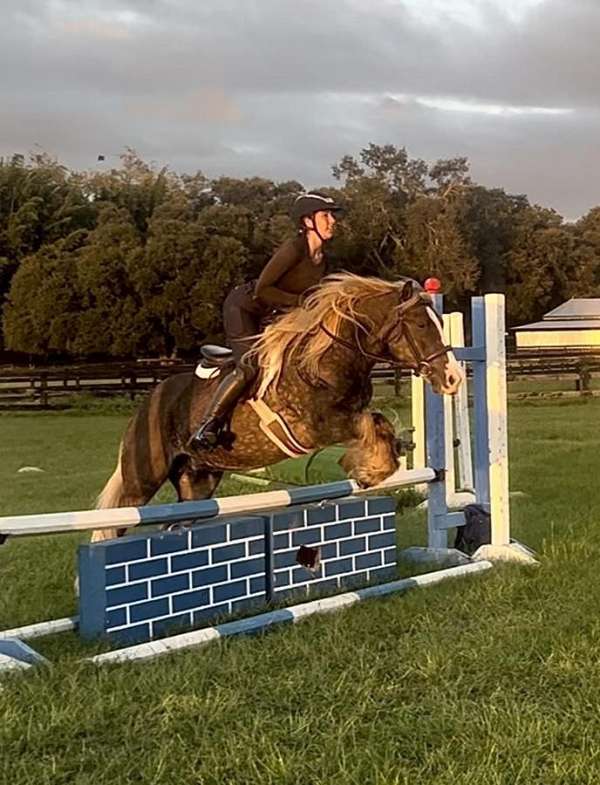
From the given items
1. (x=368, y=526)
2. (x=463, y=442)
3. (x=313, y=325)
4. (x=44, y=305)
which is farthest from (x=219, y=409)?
(x=44, y=305)

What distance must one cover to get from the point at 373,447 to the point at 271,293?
0.89 meters

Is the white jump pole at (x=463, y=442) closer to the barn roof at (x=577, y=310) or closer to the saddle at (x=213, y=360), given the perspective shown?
the saddle at (x=213, y=360)

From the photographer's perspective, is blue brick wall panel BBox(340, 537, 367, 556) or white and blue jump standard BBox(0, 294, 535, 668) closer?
white and blue jump standard BBox(0, 294, 535, 668)

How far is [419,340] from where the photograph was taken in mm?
4453

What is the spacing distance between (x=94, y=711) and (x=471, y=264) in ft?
104

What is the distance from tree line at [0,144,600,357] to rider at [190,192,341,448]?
63.4 feet

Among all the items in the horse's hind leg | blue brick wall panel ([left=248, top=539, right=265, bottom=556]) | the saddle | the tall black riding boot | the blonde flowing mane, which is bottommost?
blue brick wall panel ([left=248, top=539, right=265, bottom=556])

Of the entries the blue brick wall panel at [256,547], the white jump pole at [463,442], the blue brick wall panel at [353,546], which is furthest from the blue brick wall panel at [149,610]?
the white jump pole at [463,442]

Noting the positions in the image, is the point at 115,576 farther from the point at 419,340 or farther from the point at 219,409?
the point at 419,340

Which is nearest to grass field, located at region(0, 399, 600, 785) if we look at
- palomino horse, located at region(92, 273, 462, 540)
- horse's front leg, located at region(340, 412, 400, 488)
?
horse's front leg, located at region(340, 412, 400, 488)

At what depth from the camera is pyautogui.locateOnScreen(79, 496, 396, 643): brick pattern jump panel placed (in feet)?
12.8

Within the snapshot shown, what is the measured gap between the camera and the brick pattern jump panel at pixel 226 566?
3900mm

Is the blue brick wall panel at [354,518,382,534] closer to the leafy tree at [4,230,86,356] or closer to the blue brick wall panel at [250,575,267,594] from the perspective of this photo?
the blue brick wall panel at [250,575,267,594]

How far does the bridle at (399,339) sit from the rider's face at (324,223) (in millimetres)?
469
